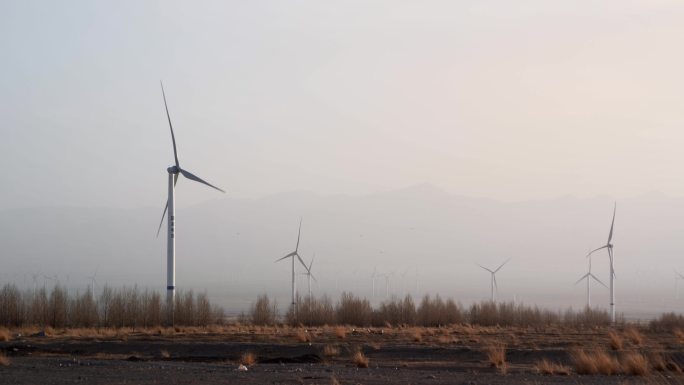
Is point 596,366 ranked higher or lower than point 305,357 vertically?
higher

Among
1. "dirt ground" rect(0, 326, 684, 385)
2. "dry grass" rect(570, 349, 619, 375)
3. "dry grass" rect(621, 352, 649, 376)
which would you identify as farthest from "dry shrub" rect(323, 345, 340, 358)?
"dry grass" rect(621, 352, 649, 376)

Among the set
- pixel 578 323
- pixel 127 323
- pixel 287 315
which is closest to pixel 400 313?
pixel 287 315

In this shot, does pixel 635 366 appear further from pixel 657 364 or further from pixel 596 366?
pixel 657 364

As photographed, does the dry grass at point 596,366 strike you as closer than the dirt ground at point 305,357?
No

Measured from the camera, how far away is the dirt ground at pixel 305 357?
26.0 meters

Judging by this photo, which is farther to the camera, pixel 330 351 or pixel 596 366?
pixel 330 351

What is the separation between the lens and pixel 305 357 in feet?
120

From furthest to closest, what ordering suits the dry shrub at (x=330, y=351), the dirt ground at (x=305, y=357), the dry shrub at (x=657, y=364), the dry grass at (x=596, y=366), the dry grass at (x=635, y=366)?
the dry shrub at (x=330, y=351)
the dry shrub at (x=657, y=364)
the dry grass at (x=596, y=366)
the dry grass at (x=635, y=366)
the dirt ground at (x=305, y=357)

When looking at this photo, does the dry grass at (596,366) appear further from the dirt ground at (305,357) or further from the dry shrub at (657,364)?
the dry shrub at (657,364)

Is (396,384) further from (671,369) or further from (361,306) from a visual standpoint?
(361,306)

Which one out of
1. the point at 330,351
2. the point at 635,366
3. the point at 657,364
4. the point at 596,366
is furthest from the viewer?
the point at 330,351

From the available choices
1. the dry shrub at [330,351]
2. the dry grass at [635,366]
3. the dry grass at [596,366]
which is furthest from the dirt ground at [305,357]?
the dry grass at [596,366]

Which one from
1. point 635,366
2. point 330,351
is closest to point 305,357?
point 330,351

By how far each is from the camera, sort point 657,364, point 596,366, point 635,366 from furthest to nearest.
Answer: point 657,364 → point 596,366 → point 635,366
